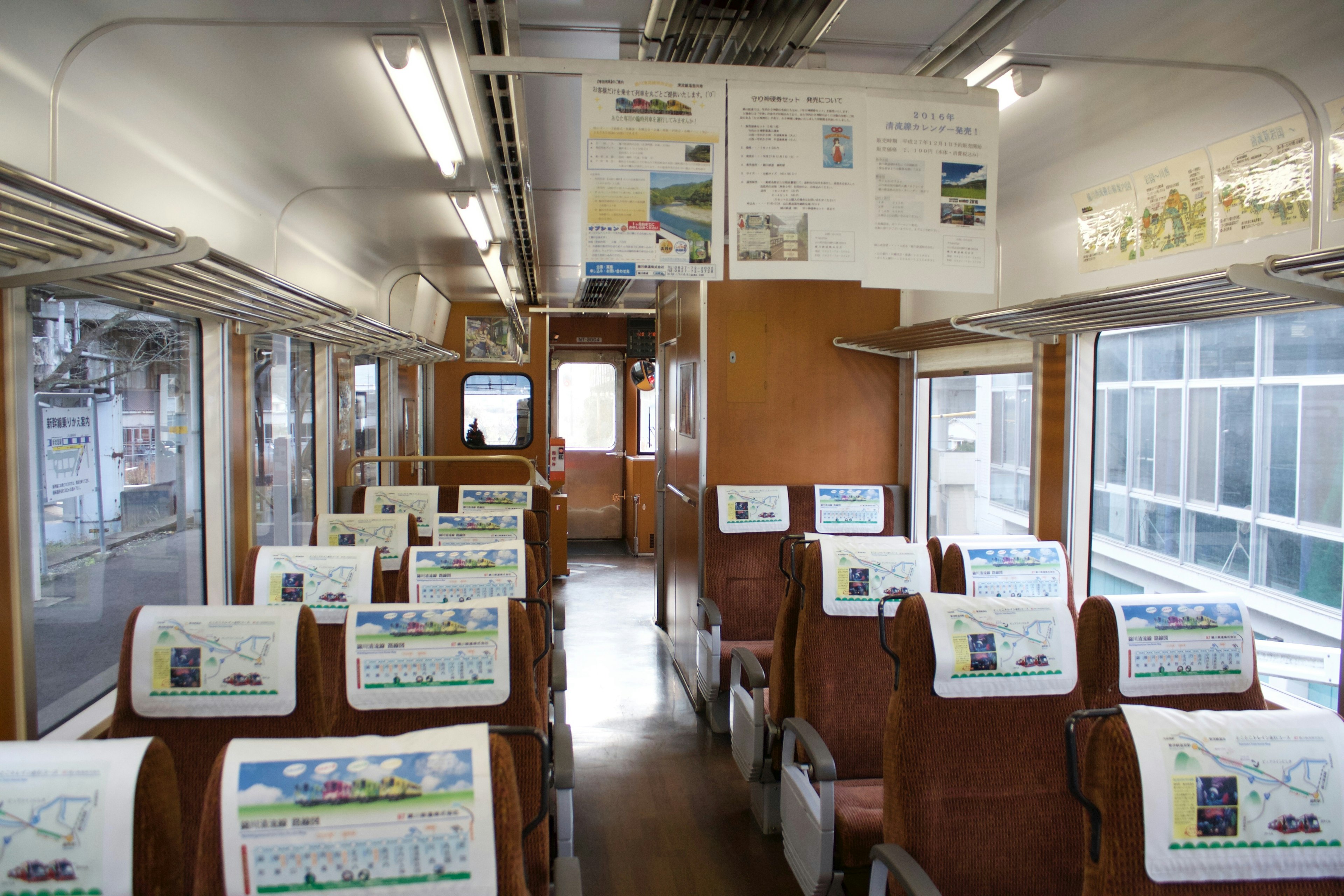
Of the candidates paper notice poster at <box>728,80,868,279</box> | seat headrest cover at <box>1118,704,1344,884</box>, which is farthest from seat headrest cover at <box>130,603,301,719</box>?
seat headrest cover at <box>1118,704,1344,884</box>

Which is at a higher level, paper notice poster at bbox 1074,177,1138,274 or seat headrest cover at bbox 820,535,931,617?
paper notice poster at bbox 1074,177,1138,274

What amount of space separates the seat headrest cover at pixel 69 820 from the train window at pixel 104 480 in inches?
54.8

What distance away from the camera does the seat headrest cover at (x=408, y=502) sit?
5.04m

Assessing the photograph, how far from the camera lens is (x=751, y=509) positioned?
4473 mm

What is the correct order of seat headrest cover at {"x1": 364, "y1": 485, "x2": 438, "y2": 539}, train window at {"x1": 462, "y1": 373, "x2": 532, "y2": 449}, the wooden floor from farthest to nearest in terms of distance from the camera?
1. train window at {"x1": 462, "y1": 373, "x2": 532, "y2": 449}
2. seat headrest cover at {"x1": 364, "y1": 485, "x2": 438, "y2": 539}
3. the wooden floor

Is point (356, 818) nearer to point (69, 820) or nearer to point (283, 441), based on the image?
point (69, 820)

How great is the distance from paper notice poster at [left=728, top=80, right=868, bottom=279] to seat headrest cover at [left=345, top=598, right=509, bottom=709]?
119 cm

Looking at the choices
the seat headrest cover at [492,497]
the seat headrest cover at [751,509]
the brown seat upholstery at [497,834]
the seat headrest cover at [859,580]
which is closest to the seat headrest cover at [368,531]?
the seat headrest cover at [492,497]

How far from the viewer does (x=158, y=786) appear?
3.99 ft

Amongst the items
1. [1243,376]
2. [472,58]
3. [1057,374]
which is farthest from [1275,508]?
[472,58]

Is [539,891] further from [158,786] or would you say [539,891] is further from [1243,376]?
[1243,376]

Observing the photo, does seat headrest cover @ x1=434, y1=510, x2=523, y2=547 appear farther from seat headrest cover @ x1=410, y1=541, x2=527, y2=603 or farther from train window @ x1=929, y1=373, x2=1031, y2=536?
train window @ x1=929, y1=373, x2=1031, y2=536

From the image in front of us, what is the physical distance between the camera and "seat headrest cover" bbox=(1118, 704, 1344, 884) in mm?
1323

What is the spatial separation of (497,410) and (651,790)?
5.43 metres
